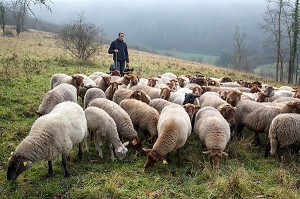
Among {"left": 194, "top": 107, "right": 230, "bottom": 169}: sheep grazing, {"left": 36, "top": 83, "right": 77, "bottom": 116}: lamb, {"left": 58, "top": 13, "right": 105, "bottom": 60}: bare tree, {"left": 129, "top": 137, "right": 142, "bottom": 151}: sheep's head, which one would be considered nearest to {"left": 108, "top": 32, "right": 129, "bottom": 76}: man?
{"left": 36, "top": 83, "right": 77, "bottom": 116}: lamb

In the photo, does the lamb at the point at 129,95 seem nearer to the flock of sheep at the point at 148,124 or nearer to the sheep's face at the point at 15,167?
the flock of sheep at the point at 148,124

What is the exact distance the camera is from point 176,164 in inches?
290

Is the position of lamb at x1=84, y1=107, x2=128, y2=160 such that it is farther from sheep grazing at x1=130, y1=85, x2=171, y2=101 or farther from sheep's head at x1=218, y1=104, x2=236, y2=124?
sheep grazing at x1=130, y1=85, x2=171, y2=101

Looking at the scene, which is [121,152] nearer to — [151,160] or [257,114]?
[151,160]

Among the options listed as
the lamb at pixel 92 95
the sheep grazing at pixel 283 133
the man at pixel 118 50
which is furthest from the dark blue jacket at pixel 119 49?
the sheep grazing at pixel 283 133

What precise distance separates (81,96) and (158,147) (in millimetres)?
5813

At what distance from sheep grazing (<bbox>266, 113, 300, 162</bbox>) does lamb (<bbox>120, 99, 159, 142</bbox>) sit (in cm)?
301

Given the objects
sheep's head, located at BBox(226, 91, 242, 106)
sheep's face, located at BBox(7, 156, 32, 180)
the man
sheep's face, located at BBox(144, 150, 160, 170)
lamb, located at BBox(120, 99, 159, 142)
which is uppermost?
the man

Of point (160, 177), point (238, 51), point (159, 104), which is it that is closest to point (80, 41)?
point (159, 104)

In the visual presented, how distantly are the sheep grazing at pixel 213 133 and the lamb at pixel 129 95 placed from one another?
2299 millimetres

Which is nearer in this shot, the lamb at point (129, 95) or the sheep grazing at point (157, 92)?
the lamb at point (129, 95)

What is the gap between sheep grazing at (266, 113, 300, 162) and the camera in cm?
750

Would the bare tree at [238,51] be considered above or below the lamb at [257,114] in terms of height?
above

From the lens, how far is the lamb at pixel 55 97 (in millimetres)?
8586
